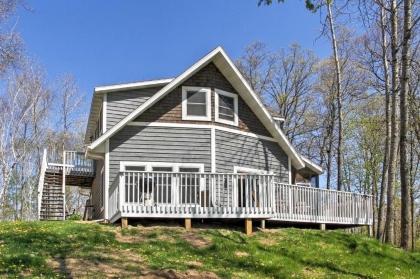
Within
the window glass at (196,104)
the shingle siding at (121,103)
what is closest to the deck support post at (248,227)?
the window glass at (196,104)

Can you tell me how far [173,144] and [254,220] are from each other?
429cm

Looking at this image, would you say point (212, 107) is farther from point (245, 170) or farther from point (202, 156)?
point (245, 170)

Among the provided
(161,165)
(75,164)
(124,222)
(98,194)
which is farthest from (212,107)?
(75,164)

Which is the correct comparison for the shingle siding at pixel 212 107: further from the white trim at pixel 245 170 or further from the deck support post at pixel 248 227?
the deck support post at pixel 248 227

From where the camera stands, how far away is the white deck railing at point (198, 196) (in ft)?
55.2

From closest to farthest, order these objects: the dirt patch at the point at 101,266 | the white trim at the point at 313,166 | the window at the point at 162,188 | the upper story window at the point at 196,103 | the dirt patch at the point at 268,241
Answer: the dirt patch at the point at 101,266 → the dirt patch at the point at 268,241 → the window at the point at 162,188 → the upper story window at the point at 196,103 → the white trim at the point at 313,166

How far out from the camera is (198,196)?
1764cm

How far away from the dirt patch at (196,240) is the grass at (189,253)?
29mm

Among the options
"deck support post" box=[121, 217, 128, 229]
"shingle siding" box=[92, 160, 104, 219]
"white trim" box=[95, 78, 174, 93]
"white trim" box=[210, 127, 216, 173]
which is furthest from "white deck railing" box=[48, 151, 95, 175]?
"deck support post" box=[121, 217, 128, 229]

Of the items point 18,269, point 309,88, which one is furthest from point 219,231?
point 309,88

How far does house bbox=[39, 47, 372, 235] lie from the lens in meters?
17.2

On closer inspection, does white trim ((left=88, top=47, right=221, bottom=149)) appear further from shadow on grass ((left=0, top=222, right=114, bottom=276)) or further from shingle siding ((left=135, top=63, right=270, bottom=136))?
shadow on grass ((left=0, top=222, right=114, bottom=276))

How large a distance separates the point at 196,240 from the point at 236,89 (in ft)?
26.0

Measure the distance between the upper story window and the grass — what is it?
525 cm
